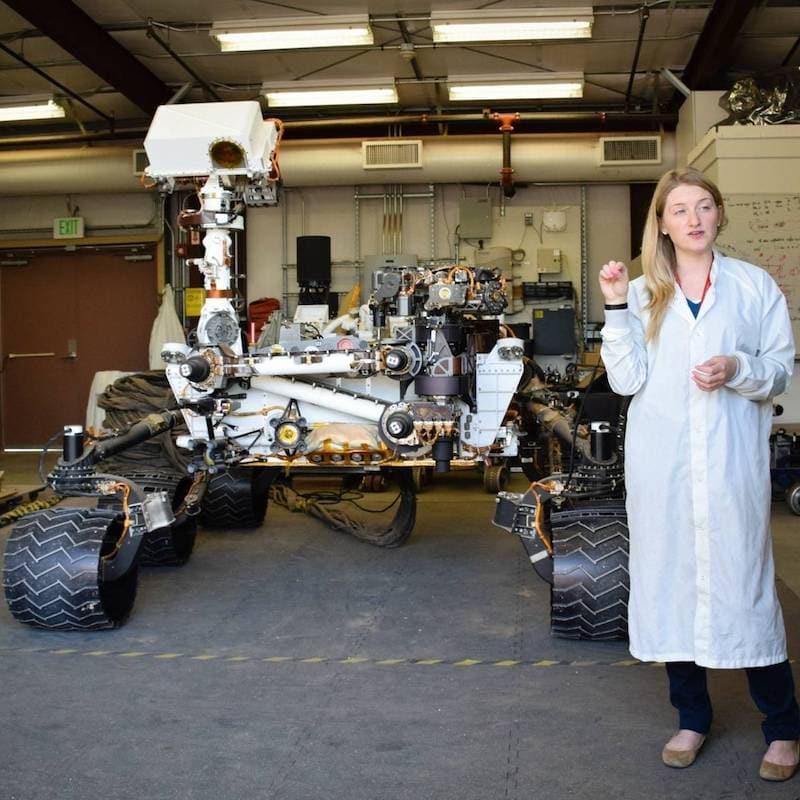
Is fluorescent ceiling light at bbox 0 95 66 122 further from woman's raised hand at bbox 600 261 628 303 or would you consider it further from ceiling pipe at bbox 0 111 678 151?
woman's raised hand at bbox 600 261 628 303

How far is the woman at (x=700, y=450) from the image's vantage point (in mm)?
2451

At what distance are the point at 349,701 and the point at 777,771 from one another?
51.9 inches

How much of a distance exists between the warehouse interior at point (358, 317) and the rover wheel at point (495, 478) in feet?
0.09

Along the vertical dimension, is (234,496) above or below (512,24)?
below

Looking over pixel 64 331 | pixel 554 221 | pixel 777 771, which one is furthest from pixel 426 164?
pixel 777 771

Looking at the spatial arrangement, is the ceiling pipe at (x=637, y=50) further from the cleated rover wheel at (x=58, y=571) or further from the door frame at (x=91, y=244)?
the cleated rover wheel at (x=58, y=571)

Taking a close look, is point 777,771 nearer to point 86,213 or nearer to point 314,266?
point 314,266

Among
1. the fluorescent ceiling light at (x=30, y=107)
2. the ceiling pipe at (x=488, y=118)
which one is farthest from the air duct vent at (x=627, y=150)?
the fluorescent ceiling light at (x=30, y=107)

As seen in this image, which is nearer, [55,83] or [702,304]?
[702,304]

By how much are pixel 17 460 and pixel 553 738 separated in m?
8.95

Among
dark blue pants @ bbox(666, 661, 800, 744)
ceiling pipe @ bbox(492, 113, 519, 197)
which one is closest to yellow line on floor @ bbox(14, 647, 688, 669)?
dark blue pants @ bbox(666, 661, 800, 744)

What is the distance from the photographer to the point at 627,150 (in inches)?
380

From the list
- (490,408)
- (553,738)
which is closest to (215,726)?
(553,738)

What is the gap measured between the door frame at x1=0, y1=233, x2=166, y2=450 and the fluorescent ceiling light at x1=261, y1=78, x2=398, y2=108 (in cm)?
225
